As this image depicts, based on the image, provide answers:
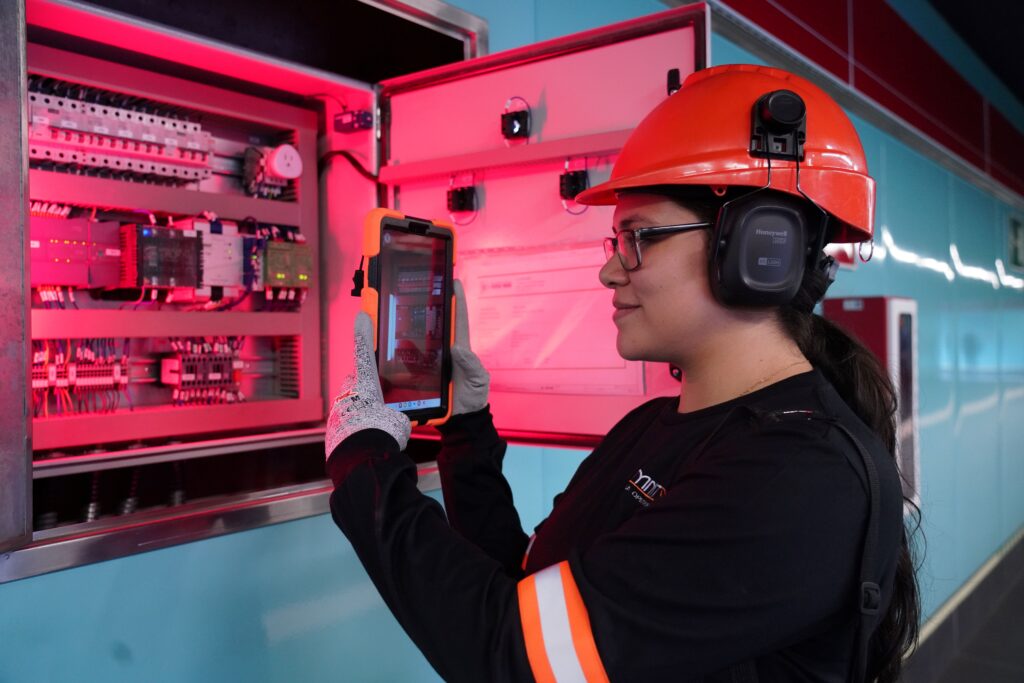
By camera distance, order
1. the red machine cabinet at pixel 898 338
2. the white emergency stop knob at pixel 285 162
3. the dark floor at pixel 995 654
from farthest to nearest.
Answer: the dark floor at pixel 995 654 → the red machine cabinet at pixel 898 338 → the white emergency stop knob at pixel 285 162

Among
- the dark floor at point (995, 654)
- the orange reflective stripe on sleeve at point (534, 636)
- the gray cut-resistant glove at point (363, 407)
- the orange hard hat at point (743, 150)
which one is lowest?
the dark floor at point (995, 654)

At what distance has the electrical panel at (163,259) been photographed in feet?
6.27

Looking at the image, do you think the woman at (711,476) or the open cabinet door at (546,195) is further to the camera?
the open cabinet door at (546,195)

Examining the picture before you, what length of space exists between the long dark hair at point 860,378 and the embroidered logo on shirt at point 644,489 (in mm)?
292

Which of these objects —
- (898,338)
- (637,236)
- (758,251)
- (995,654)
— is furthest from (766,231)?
(995,654)

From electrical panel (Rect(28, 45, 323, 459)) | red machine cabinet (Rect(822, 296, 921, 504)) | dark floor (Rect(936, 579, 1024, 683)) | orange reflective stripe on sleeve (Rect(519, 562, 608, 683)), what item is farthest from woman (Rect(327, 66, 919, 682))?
dark floor (Rect(936, 579, 1024, 683))

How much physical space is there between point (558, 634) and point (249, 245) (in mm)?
1767

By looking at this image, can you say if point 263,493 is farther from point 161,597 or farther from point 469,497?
point 469,497

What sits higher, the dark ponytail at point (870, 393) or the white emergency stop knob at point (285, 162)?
the white emergency stop knob at point (285, 162)

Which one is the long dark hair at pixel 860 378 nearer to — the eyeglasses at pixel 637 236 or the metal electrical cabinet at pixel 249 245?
the eyeglasses at pixel 637 236

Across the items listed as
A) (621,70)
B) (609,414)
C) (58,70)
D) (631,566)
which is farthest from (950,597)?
(58,70)

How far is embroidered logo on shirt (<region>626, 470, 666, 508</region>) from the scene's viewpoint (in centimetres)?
99

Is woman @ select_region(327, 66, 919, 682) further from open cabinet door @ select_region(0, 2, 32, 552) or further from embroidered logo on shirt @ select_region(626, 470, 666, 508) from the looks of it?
open cabinet door @ select_region(0, 2, 32, 552)

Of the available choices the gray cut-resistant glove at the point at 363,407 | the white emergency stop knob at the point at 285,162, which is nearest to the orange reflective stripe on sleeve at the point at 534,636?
the gray cut-resistant glove at the point at 363,407
